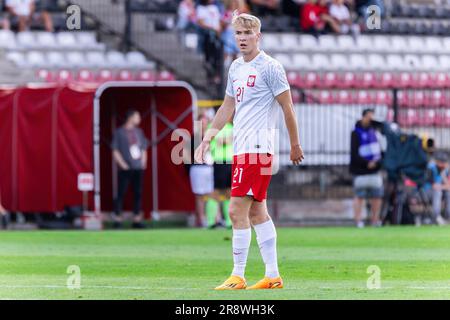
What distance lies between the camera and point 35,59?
30953 mm

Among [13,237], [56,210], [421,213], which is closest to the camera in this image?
[13,237]

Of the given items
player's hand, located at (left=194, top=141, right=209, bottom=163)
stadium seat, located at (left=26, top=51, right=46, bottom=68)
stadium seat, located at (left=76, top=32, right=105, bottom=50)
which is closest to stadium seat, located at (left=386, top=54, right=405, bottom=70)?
stadium seat, located at (left=76, top=32, right=105, bottom=50)

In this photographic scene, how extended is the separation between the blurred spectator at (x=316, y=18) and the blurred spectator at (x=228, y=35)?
2.56m

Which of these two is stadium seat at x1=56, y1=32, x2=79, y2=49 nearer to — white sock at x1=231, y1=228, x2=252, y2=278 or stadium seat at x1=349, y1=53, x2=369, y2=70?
stadium seat at x1=349, y1=53, x2=369, y2=70

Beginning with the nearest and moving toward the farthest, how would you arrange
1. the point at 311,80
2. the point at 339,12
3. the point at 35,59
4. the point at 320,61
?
the point at 35,59 < the point at 311,80 < the point at 320,61 < the point at 339,12

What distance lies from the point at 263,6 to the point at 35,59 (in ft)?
23.3

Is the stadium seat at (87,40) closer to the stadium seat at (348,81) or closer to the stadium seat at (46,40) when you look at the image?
the stadium seat at (46,40)

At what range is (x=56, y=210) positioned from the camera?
26.3m

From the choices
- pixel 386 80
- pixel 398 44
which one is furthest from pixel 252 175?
pixel 398 44

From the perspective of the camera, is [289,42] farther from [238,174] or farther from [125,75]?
[238,174]

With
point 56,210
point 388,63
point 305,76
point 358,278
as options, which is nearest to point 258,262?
point 358,278

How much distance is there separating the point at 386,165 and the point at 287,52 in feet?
24.3

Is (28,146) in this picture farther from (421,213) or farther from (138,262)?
(138,262)

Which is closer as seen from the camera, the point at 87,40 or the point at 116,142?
the point at 116,142
